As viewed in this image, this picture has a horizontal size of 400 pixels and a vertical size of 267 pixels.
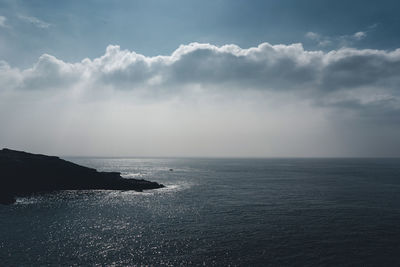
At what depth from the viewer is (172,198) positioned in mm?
77812

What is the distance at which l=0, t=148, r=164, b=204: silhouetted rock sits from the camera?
8600cm

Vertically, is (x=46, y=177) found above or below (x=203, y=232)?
above

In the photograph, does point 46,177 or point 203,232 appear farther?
point 46,177

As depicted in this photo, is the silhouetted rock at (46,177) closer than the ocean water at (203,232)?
No

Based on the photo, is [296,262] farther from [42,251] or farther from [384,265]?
[42,251]

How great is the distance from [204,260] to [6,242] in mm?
32469

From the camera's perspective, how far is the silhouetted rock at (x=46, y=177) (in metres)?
86.0

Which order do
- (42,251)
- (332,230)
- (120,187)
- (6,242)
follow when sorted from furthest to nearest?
(120,187), (332,230), (6,242), (42,251)

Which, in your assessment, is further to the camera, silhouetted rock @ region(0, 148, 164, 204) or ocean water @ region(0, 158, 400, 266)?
silhouetted rock @ region(0, 148, 164, 204)

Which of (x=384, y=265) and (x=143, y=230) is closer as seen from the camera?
(x=384, y=265)

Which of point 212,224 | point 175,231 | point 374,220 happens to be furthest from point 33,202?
point 374,220

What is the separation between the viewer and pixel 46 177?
94.4 meters

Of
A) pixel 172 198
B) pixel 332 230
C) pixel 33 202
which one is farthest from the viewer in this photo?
pixel 172 198

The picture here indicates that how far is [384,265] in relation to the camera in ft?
100
